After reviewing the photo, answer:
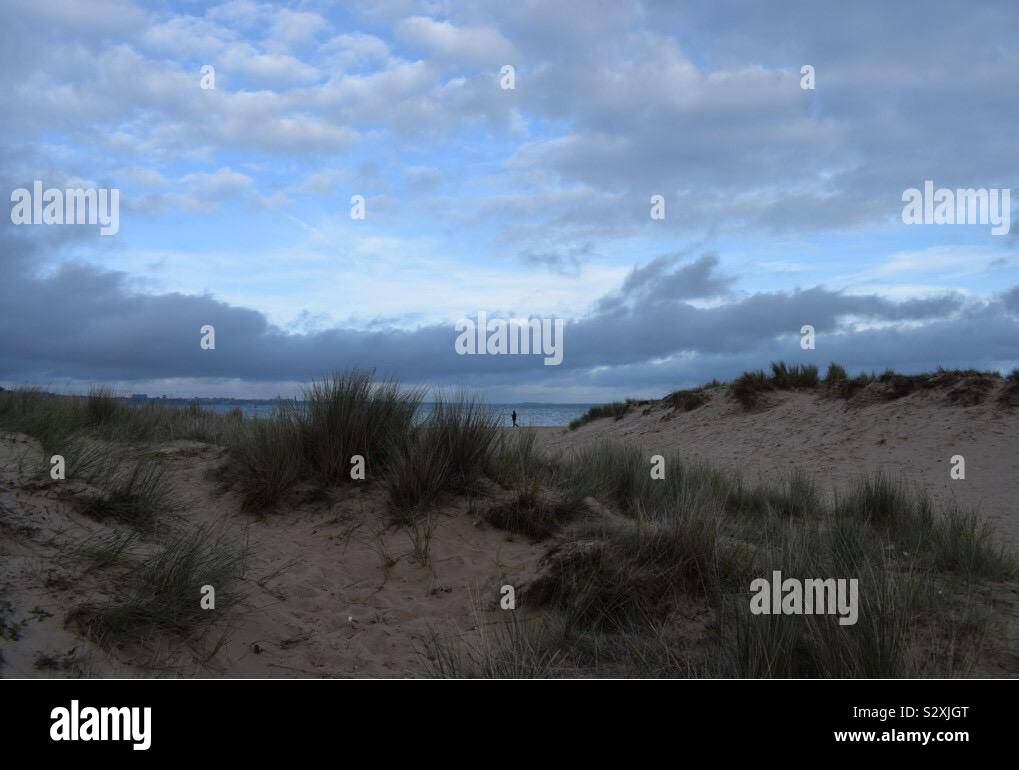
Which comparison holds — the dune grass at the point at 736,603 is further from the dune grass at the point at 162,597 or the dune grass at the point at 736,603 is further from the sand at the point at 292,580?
the dune grass at the point at 162,597

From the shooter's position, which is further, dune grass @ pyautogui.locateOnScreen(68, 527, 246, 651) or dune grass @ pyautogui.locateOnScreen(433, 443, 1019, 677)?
dune grass @ pyautogui.locateOnScreen(68, 527, 246, 651)

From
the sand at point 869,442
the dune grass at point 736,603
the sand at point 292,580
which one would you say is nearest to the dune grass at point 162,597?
the sand at point 292,580

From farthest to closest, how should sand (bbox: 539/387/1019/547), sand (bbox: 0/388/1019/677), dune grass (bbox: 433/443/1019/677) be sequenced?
1. sand (bbox: 539/387/1019/547)
2. sand (bbox: 0/388/1019/677)
3. dune grass (bbox: 433/443/1019/677)

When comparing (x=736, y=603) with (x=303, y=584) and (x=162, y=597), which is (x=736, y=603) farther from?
(x=162, y=597)

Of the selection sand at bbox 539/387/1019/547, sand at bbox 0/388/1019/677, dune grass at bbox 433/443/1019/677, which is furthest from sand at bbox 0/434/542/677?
sand at bbox 539/387/1019/547

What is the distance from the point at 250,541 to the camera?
21.0ft

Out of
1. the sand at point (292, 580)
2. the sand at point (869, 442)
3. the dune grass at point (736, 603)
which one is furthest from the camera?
the sand at point (869, 442)

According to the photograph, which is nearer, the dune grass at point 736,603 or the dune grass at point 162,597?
the dune grass at point 736,603

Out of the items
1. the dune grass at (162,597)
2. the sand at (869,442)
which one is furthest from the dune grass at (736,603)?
the sand at (869,442)

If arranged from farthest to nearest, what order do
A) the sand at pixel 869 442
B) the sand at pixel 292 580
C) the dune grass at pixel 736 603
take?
the sand at pixel 869 442 → the sand at pixel 292 580 → the dune grass at pixel 736 603

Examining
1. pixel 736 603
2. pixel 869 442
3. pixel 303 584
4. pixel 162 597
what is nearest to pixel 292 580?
pixel 303 584

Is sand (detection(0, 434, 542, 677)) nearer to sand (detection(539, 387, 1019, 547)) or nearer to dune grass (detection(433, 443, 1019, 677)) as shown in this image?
dune grass (detection(433, 443, 1019, 677))
